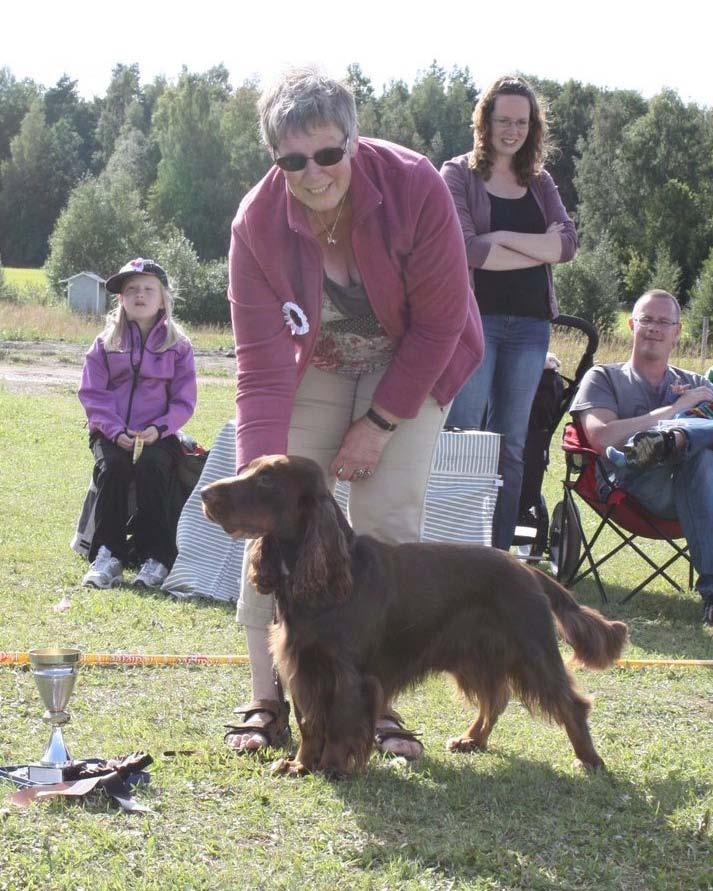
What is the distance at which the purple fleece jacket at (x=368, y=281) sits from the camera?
324 centimetres

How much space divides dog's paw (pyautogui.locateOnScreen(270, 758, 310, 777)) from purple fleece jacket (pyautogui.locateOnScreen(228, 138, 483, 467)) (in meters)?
0.87

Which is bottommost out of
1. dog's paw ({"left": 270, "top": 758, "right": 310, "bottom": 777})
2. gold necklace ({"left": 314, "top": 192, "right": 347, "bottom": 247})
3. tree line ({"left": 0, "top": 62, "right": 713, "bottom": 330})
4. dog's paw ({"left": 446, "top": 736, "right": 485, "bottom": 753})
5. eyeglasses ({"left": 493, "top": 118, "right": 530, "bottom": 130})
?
dog's paw ({"left": 446, "top": 736, "right": 485, "bottom": 753})

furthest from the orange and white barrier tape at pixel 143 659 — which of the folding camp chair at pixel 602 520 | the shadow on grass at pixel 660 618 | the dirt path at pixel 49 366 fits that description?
the dirt path at pixel 49 366

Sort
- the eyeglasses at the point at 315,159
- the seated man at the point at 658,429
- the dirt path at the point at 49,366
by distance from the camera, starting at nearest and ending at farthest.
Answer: the eyeglasses at the point at 315,159, the seated man at the point at 658,429, the dirt path at the point at 49,366

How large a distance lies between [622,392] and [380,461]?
294 cm

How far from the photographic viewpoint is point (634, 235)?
48.9 m

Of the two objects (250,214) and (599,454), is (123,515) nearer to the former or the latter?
(599,454)

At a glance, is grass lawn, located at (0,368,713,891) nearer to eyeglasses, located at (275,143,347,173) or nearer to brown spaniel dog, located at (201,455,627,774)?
brown spaniel dog, located at (201,455,627,774)

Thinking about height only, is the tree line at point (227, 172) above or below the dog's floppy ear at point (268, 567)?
above

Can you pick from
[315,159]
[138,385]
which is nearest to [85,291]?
[138,385]

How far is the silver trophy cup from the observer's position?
301cm

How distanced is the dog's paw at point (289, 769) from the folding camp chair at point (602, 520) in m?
3.01

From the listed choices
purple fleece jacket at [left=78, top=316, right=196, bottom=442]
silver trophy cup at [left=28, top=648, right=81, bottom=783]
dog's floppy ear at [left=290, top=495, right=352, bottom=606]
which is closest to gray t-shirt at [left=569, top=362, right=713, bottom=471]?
purple fleece jacket at [left=78, top=316, right=196, bottom=442]

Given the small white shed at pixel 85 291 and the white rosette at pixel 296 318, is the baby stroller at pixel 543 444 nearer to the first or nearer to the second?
the white rosette at pixel 296 318
